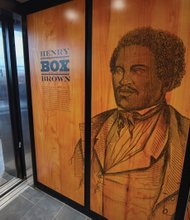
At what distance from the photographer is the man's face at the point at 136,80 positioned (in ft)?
3.48

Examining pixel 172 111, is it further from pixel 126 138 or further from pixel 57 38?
pixel 57 38

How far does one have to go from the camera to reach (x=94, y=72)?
50.0 inches

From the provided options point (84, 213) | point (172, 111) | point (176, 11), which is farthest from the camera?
point (84, 213)

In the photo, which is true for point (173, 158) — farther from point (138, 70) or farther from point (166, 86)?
point (138, 70)

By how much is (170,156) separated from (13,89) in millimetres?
1850

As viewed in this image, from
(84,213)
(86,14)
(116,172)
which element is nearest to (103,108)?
(116,172)

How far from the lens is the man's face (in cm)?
106

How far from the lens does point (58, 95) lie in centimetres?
153

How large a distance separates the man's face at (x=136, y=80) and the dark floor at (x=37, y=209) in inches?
55.7

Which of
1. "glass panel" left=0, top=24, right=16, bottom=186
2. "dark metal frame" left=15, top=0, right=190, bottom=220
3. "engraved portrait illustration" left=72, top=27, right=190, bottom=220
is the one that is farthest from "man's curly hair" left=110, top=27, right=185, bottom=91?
"glass panel" left=0, top=24, right=16, bottom=186

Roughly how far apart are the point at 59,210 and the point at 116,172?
927 mm

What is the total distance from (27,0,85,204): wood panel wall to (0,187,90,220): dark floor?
0.51 feet

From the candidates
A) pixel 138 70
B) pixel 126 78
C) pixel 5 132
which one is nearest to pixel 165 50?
pixel 138 70

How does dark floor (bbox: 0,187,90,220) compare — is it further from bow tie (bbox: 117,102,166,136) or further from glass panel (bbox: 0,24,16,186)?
bow tie (bbox: 117,102,166,136)
